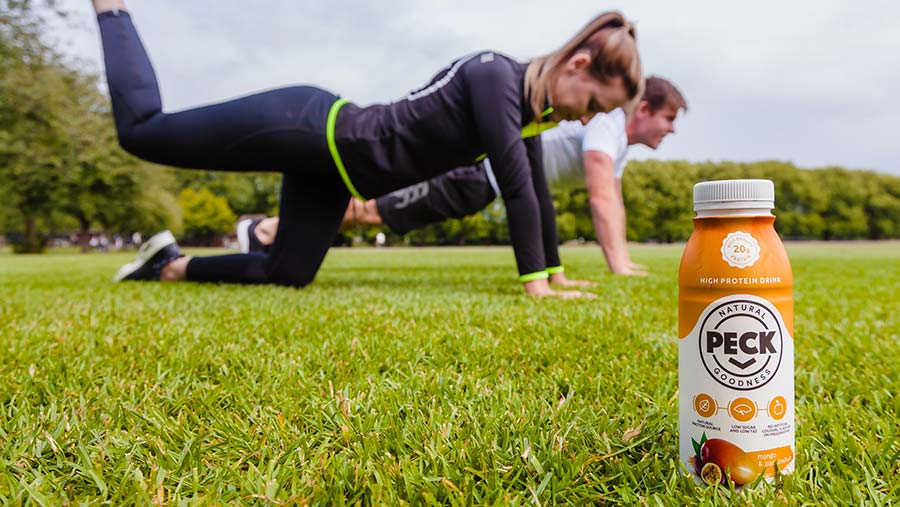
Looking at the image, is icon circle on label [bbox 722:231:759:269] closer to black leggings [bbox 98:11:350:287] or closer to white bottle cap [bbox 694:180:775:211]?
white bottle cap [bbox 694:180:775:211]

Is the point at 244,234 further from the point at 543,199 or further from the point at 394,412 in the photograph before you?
the point at 394,412

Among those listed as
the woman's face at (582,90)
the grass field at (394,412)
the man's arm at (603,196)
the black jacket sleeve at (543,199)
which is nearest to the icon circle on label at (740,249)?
the grass field at (394,412)

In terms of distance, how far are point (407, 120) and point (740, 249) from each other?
2.91 metres

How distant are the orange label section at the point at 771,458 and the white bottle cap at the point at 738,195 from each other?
0.44m

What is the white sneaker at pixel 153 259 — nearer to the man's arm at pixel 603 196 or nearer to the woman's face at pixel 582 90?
the woman's face at pixel 582 90

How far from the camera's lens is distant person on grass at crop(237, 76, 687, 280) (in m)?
5.48

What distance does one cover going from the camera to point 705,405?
1028 millimetres

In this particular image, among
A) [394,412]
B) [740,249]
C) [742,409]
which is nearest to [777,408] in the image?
[742,409]

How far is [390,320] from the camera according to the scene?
8.82 feet

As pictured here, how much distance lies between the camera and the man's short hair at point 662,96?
18.4 ft

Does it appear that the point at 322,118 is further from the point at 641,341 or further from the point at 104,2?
the point at 641,341

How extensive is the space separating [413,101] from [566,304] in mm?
1647

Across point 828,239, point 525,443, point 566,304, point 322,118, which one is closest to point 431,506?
point 525,443

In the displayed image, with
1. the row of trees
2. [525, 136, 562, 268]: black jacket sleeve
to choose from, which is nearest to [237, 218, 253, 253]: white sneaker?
[525, 136, 562, 268]: black jacket sleeve
